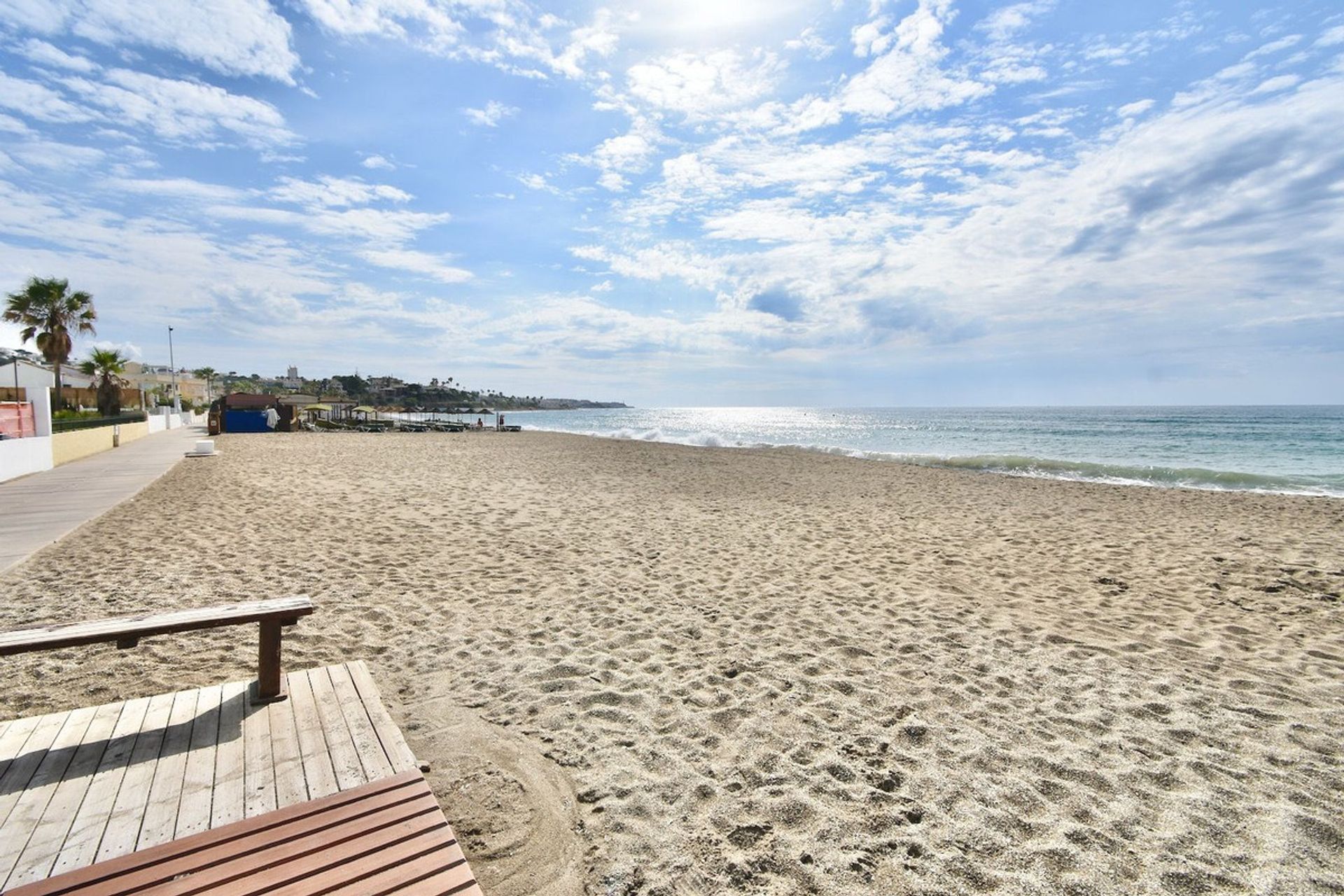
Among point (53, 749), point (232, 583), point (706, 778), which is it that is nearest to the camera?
point (53, 749)

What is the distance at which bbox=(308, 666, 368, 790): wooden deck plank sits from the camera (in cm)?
233

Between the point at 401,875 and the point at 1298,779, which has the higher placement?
the point at 401,875

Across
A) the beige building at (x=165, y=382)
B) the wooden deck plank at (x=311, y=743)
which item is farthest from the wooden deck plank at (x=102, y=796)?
the beige building at (x=165, y=382)

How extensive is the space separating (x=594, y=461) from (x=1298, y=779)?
1698 cm

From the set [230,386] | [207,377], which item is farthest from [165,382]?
[230,386]

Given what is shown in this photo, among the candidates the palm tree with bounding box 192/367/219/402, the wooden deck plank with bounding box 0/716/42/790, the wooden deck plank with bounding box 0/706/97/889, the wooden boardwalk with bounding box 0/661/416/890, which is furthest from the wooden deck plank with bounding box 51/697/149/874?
the palm tree with bounding box 192/367/219/402

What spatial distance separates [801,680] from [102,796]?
341 centimetres

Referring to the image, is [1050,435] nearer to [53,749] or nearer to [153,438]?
[53,749]

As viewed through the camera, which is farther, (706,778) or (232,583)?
(232,583)

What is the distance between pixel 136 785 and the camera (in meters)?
2.25

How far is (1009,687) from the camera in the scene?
380 centimetres

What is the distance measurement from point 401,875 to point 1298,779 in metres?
4.06

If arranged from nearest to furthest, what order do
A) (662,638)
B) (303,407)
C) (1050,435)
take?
(662,638), (1050,435), (303,407)

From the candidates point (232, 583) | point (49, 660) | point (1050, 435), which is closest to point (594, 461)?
point (232, 583)
